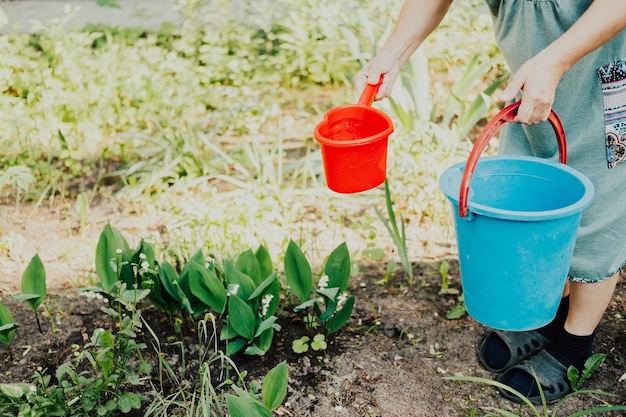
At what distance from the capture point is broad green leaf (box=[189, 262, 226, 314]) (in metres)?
1.84

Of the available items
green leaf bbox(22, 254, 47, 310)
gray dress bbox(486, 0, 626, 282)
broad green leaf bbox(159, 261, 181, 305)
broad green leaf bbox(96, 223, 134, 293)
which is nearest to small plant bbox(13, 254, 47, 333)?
green leaf bbox(22, 254, 47, 310)

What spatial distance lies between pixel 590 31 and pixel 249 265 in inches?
40.8

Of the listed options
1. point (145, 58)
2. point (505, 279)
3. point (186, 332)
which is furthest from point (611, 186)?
point (145, 58)

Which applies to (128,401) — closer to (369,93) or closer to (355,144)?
(355,144)

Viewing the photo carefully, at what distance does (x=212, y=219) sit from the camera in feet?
7.89

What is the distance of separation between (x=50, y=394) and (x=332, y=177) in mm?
844

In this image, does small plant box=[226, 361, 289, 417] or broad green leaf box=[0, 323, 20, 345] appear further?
broad green leaf box=[0, 323, 20, 345]

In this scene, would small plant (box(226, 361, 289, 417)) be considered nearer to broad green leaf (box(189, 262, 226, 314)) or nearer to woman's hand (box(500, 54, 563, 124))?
broad green leaf (box(189, 262, 226, 314))

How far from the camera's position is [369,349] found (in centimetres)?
Result: 204

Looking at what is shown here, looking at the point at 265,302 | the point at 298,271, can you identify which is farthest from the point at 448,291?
the point at 265,302

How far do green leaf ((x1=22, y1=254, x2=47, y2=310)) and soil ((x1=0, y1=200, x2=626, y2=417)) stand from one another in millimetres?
160

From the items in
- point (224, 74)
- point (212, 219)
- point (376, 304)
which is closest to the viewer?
point (376, 304)

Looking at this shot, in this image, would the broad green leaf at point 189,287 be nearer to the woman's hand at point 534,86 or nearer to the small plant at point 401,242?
the small plant at point 401,242

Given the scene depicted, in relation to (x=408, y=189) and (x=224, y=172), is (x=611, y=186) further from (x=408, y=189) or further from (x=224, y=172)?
(x=224, y=172)
